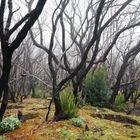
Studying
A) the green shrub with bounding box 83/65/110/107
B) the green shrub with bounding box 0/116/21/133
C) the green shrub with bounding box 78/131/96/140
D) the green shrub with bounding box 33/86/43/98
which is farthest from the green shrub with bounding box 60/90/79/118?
the green shrub with bounding box 33/86/43/98

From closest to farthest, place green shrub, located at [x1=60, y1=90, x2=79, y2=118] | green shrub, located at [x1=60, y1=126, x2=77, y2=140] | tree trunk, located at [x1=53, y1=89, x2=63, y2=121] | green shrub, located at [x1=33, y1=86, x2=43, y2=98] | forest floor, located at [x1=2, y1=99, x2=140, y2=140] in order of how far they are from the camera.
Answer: green shrub, located at [x1=60, y1=126, x2=77, y2=140]
forest floor, located at [x1=2, y1=99, x2=140, y2=140]
tree trunk, located at [x1=53, y1=89, x2=63, y2=121]
green shrub, located at [x1=60, y1=90, x2=79, y2=118]
green shrub, located at [x1=33, y1=86, x2=43, y2=98]

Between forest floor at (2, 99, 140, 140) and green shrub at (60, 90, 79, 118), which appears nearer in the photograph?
forest floor at (2, 99, 140, 140)

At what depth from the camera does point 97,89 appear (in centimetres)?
1075

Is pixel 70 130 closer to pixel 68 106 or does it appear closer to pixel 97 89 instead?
pixel 68 106

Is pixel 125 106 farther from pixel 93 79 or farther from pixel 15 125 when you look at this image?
pixel 15 125

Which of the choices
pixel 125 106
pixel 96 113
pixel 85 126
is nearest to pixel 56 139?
pixel 85 126

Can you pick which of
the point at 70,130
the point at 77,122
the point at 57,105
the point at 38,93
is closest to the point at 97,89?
the point at 57,105

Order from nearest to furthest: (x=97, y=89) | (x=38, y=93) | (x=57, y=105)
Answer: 1. (x=57, y=105)
2. (x=97, y=89)
3. (x=38, y=93)

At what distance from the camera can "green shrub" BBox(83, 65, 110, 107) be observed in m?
10.7

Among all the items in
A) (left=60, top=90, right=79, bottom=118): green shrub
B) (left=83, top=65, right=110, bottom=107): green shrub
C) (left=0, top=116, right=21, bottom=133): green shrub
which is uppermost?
(left=83, top=65, right=110, bottom=107): green shrub

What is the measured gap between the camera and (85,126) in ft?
22.6

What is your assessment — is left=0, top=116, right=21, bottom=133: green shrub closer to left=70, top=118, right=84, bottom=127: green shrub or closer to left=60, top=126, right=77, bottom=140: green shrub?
left=60, top=126, right=77, bottom=140: green shrub

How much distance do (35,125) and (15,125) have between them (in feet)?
1.59

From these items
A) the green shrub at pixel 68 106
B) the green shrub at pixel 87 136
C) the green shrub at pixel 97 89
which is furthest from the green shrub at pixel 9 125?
the green shrub at pixel 97 89
